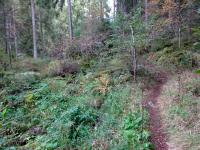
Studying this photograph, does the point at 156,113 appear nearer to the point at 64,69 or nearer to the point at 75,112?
the point at 75,112

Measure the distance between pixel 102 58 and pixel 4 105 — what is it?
6543mm

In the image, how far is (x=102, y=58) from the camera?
17.0m

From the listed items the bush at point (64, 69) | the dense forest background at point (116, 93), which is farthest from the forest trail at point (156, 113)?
the bush at point (64, 69)

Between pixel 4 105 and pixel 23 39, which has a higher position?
pixel 23 39

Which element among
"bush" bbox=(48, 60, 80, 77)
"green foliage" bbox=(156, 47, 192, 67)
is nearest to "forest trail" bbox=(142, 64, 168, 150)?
"green foliage" bbox=(156, 47, 192, 67)

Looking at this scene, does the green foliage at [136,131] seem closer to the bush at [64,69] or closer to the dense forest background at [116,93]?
the dense forest background at [116,93]

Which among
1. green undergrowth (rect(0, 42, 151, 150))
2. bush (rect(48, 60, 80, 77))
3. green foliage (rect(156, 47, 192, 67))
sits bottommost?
green undergrowth (rect(0, 42, 151, 150))

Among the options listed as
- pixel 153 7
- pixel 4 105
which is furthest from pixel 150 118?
pixel 153 7

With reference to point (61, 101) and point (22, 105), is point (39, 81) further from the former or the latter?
point (61, 101)

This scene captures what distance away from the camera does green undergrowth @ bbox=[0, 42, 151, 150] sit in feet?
26.2

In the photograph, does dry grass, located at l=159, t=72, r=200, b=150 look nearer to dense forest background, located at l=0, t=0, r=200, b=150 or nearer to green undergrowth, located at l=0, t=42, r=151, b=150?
dense forest background, located at l=0, t=0, r=200, b=150

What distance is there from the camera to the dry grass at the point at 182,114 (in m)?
6.84

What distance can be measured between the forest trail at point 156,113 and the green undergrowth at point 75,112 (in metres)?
0.25

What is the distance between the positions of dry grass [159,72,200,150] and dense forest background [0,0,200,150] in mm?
25
